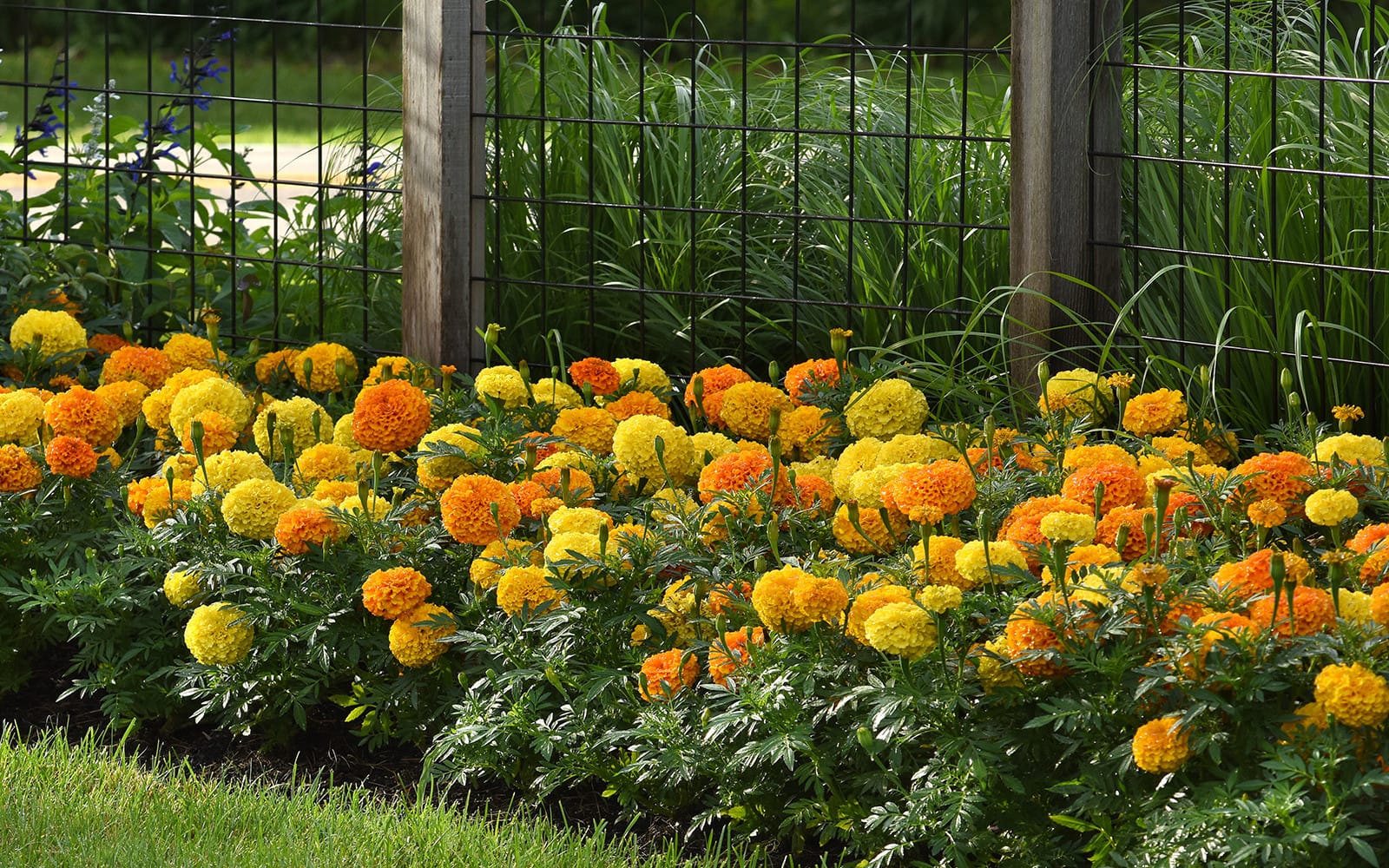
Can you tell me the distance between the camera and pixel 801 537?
263 centimetres

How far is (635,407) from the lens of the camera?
126 inches

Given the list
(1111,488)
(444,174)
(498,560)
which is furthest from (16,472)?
(1111,488)

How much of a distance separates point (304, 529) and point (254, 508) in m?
0.14

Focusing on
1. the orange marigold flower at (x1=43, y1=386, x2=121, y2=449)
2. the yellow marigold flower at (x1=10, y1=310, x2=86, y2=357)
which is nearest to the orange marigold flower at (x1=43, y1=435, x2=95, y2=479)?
the orange marigold flower at (x1=43, y1=386, x2=121, y2=449)

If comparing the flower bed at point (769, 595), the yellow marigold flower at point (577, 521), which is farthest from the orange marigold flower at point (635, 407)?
the yellow marigold flower at point (577, 521)

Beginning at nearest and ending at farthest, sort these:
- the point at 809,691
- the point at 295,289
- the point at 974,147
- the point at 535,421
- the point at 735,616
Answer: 1. the point at 809,691
2. the point at 735,616
3. the point at 535,421
4. the point at 974,147
5. the point at 295,289

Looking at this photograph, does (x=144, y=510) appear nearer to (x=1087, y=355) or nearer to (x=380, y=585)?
(x=380, y=585)

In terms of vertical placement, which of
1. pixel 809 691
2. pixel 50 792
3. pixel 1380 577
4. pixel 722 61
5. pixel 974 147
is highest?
pixel 722 61

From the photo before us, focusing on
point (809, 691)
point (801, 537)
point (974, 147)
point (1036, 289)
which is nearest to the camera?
point (809, 691)

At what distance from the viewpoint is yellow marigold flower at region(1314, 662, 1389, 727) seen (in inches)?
72.4

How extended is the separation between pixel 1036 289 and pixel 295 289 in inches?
86.7

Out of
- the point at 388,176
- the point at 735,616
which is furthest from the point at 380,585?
the point at 388,176

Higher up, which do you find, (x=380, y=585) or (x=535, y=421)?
(x=535, y=421)

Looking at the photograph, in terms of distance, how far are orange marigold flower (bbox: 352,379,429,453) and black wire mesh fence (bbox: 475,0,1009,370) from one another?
2.46 feet
